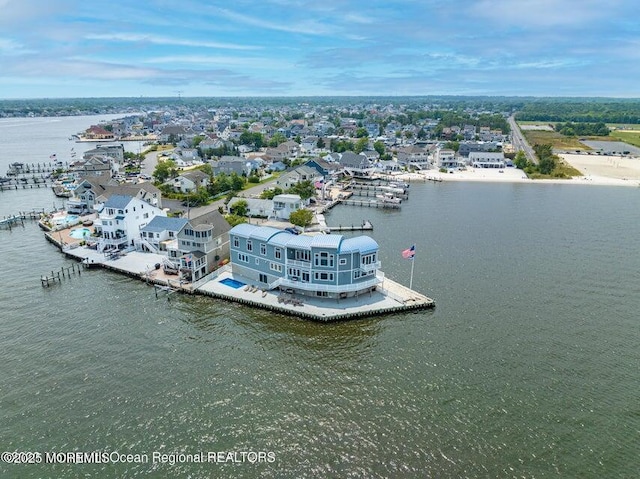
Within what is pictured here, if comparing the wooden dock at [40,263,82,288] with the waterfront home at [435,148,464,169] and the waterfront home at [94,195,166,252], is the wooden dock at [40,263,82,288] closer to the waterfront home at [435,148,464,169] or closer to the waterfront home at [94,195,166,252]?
the waterfront home at [94,195,166,252]

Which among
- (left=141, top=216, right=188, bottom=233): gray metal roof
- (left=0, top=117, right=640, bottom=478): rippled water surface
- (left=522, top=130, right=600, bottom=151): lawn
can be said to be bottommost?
(left=0, top=117, right=640, bottom=478): rippled water surface

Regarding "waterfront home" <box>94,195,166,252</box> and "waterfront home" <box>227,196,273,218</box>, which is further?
"waterfront home" <box>227,196,273,218</box>

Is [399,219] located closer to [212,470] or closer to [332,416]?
[332,416]

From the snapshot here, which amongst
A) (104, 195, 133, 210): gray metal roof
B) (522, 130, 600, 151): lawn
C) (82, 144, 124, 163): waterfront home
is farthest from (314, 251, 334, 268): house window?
(522, 130, 600, 151): lawn

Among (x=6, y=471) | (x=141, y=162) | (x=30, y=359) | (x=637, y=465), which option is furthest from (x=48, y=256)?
(x=141, y=162)

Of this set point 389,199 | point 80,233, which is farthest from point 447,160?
point 80,233

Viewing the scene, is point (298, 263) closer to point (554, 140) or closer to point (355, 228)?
point (355, 228)
